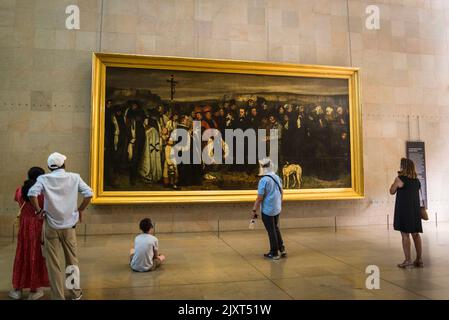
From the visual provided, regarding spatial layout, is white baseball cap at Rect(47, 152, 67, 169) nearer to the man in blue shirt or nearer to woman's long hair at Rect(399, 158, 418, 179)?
the man in blue shirt

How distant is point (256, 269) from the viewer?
587 cm

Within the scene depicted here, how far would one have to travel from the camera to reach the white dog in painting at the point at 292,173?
10.1 meters

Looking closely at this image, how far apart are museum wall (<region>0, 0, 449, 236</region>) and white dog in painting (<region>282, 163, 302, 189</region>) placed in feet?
2.16

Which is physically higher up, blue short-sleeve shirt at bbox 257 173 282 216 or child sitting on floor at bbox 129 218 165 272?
blue short-sleeve shirt at bbox 257 173 282 216

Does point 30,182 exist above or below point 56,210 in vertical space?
above

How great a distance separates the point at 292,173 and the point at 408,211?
4357 mm

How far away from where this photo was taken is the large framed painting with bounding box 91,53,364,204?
924cm

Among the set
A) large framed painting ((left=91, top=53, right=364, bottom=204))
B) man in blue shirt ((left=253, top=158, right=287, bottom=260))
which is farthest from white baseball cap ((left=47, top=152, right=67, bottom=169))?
large framed painting ((left=91, top=53, right=364, bottom=204))

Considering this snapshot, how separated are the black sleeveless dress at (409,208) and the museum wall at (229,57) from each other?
4.34 meters

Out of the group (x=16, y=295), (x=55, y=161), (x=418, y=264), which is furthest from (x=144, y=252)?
(x=418, y=264)
